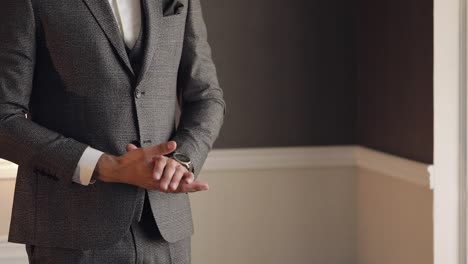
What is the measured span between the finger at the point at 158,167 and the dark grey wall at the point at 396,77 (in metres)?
1.45

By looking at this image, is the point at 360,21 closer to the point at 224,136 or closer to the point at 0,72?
the point at 224,136

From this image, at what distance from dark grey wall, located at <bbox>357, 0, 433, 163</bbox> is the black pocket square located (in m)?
1.19

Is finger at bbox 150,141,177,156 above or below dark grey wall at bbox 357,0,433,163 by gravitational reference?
above

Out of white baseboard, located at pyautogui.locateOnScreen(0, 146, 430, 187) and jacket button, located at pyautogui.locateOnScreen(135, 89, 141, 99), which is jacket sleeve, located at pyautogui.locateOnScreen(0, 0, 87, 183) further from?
white baseboard, located at pyautogui.locateOnScreen(0, 146, 430, 187)

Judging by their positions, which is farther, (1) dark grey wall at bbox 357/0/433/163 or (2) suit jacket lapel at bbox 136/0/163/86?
(1) dark grey wall at bbox 357/0/433/163

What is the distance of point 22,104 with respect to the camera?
1.96 meters

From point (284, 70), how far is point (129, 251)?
1775 mm

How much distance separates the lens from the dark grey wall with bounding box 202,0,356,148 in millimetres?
3566

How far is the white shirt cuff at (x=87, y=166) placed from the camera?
6.27 ft


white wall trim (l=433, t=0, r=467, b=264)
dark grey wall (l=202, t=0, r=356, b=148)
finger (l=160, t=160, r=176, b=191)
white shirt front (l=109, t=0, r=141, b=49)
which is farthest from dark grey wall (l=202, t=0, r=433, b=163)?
finger (l=160, t=160, r=176, b=191)

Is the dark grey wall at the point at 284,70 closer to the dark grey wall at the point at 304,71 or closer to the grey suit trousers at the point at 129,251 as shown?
the dark grey wall at the point at 304,71

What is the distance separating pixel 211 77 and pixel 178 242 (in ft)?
1.36

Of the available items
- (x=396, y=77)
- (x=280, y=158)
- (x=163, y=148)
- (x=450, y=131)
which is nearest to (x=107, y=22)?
(x=163, y=148)

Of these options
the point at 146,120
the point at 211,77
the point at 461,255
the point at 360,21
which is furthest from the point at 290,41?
the point at 146,120
